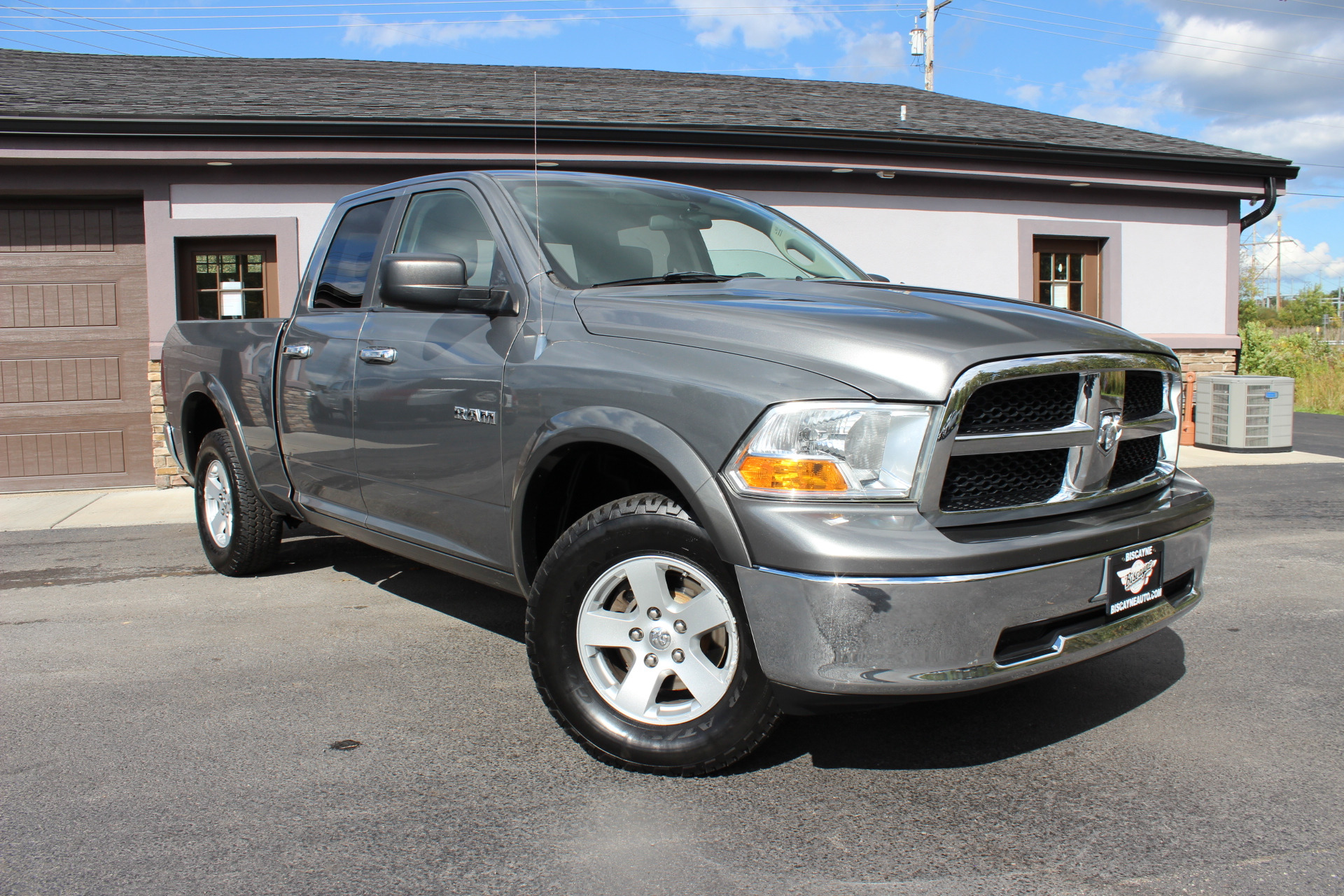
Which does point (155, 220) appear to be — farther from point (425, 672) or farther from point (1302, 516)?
point (1302, 516)

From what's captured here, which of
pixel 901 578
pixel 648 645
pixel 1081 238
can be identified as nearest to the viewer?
pixel 901 578

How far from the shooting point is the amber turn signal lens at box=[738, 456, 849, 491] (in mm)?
2463

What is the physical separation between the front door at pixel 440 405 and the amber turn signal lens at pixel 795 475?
1.11 metres

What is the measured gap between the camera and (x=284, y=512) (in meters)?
4.87

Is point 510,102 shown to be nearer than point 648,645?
No

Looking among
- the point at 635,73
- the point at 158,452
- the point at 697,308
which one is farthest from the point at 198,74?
the point at 697,308

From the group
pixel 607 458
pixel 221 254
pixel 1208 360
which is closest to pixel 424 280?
pixel 607 458

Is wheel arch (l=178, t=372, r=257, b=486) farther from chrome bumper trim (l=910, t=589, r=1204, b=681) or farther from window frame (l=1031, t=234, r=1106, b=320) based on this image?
window frame (l=1031, t=234, r=1106, b=320)

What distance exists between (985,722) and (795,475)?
1.34 meters

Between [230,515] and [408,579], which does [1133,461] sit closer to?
[408,579]

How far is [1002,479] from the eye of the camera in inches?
103

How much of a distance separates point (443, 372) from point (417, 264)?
0.44 metres

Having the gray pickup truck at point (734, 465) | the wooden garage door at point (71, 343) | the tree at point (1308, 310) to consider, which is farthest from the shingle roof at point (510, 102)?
the tree at point (1308, 310)

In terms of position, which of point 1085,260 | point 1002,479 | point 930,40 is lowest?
point 1002,479
